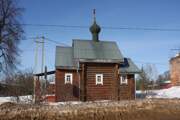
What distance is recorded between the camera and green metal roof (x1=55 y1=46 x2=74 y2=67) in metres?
30.4

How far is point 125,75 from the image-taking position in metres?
31.3

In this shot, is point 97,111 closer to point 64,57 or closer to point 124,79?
point 124,79

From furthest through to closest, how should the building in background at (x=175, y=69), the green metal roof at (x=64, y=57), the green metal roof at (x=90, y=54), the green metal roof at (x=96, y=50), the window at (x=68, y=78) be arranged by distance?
the building in background at (x=175, y=69), the green metal roof at (x=96, y=50), the green metal roof at (x=90, y=54), the green metal roof at (x=64, y=57), the window at (x=68, y=78)

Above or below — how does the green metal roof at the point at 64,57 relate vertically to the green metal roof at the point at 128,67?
above

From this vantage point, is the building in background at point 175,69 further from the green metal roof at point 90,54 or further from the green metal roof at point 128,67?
the green metal roof at point 128,67

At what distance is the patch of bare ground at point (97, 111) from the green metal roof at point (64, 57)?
12.3 metres

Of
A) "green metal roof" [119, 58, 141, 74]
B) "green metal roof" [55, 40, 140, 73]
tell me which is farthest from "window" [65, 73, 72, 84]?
"green metal roof" [119, 58, 141, 74]

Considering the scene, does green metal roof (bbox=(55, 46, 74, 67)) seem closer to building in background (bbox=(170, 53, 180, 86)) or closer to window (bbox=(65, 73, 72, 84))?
window (bbox=(65, 73, 72, 84))

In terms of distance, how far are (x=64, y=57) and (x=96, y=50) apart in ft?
11.0

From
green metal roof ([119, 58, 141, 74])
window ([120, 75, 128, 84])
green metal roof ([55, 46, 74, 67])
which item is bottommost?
window ([120, 75, 128, 84])

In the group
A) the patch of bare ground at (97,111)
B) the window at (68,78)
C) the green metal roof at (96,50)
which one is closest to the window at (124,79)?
the green metal roof at (96,50)

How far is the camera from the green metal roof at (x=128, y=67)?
102 feet

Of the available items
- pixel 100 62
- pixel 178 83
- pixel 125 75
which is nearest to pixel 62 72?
pixel 100 62

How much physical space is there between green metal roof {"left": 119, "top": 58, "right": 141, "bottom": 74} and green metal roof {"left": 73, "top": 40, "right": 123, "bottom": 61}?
40.8 inches
